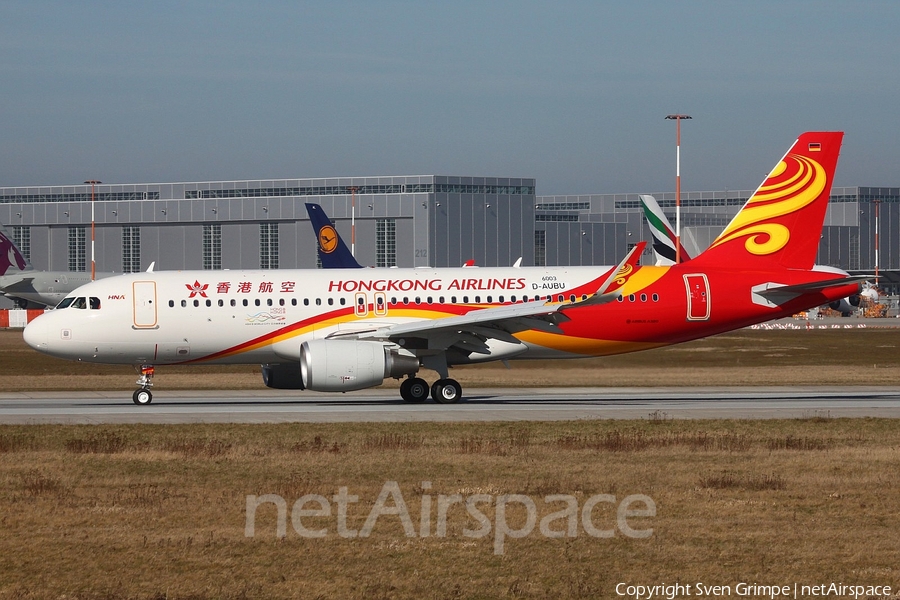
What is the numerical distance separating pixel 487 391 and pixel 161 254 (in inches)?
2835

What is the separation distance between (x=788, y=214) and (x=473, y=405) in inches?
412

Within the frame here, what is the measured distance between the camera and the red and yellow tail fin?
105ft

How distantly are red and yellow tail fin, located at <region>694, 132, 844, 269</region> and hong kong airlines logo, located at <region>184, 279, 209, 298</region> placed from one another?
13.6m

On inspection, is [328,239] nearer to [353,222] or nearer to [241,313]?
[353,222]

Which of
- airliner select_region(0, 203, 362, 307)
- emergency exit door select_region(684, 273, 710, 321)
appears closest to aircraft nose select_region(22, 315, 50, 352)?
emergency exit door select_region(684, 273, 710, 321)

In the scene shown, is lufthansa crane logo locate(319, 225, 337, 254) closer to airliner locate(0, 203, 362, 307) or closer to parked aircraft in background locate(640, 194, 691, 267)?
parked aircraft in background locate(640, 194, 691, 267)

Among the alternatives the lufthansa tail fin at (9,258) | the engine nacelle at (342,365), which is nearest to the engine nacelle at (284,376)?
the engine nacelle at (342,365)

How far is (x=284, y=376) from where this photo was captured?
3055 cm

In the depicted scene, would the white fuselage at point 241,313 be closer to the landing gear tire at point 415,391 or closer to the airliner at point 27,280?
the landing gear tire at point 415,391

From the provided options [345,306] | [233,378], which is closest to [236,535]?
[345,306]

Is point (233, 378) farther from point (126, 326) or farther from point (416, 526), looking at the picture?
point (416, 526)

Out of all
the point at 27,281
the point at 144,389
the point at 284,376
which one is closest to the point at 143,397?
the point at 144,389

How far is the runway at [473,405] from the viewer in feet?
84.6

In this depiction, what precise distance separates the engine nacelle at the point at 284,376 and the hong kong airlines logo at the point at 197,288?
8.66ft
